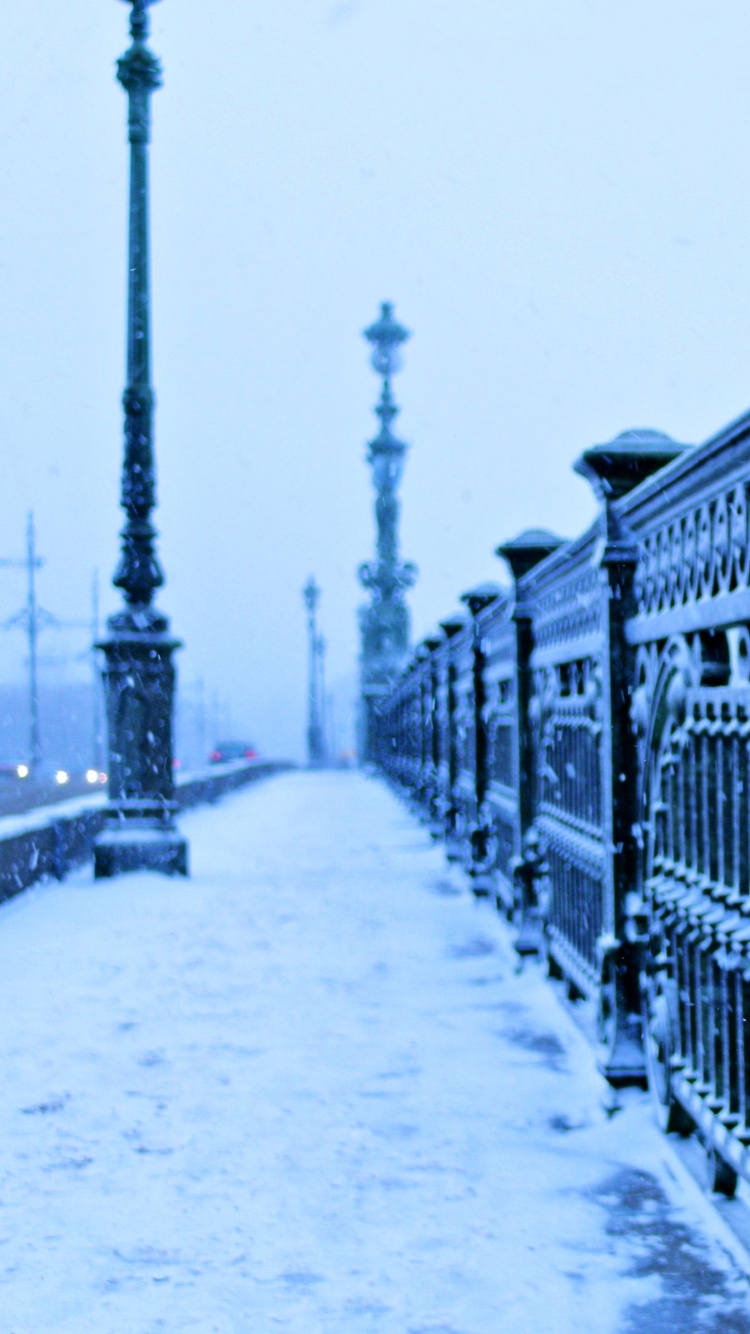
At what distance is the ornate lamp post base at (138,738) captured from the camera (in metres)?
11.2

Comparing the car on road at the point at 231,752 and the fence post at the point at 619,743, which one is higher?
the fence post at the point at 619,743

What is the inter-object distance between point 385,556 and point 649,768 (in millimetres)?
53603

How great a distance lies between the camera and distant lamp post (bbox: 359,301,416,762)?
54562 millimetres

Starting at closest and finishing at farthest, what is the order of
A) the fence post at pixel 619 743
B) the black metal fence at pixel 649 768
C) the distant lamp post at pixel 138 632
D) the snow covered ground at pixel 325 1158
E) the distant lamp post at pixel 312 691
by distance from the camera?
the snow covered ground at pixel 325 1158 → the black metal fence at pixel 649 768 → the fence post at pixel 619 743 → the distant lamp post at pixel 138 632 → the distant lamp post at pixel 312 691

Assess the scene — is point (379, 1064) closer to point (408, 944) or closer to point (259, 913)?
point (408, 944)

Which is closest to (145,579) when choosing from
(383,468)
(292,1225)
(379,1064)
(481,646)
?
Answer: (481,646)

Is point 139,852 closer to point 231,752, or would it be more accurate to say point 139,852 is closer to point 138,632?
point 138,632

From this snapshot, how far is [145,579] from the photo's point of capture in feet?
38.3

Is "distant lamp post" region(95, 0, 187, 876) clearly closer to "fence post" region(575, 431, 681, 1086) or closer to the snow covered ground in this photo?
the snow covered ground

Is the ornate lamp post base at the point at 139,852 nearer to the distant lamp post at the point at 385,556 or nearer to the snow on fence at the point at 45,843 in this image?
the snow on fence at the point at 45,843

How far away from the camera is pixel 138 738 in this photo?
11.5 meters

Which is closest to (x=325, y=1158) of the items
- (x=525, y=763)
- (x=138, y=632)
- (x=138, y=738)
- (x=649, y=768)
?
(x=649, y=768)

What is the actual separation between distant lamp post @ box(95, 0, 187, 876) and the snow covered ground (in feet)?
11.9

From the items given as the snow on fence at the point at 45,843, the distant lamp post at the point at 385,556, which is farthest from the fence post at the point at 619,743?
the distant lamp post at the point at 385,556
